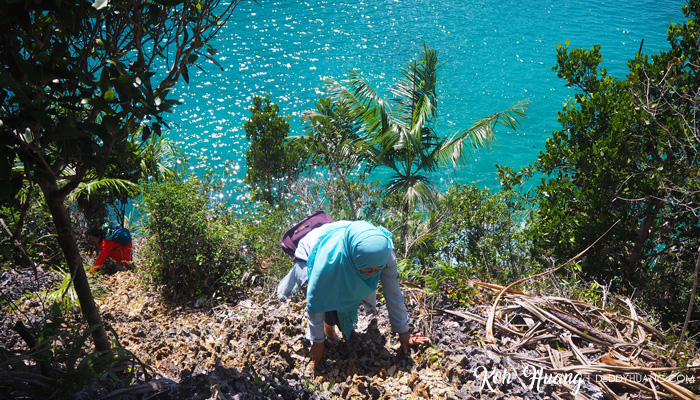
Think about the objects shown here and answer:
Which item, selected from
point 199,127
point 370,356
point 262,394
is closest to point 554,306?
point 370,356

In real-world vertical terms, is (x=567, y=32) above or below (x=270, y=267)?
above

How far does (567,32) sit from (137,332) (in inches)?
939

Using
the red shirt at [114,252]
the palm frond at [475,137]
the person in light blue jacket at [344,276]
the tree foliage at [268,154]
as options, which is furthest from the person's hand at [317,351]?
the palm frond at [475,137]

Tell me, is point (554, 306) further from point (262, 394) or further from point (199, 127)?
point (199, 127)

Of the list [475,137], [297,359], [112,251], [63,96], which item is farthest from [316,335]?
[475,137]

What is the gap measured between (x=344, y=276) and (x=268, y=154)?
5.02 meters

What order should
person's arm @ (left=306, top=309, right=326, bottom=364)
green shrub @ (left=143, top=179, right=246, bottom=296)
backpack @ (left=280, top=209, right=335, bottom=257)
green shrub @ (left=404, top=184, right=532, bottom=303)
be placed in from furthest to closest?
green shrub @ (left=404, top=184, right=532, bottom=303)
green shrub @ (left=143, top=179, right=246, bottom=296)
backpack @ (left=280, top=209, right=335, bottom=257)
person's arm @ (left=306, top=309, right=326, bottom=364)

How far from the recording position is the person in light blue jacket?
3348mm

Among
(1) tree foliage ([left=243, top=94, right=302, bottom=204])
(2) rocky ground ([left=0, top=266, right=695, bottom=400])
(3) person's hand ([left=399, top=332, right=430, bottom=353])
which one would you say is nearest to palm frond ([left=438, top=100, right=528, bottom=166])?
(1) tree foliage ([left=243, top=94, right=302, bottom=204])

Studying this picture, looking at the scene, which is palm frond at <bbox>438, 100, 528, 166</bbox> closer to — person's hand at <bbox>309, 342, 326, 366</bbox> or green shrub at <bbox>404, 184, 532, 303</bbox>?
green shrub at <bbox>404, 184, 532, 303</bbox>

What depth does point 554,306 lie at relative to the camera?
3.93 metres

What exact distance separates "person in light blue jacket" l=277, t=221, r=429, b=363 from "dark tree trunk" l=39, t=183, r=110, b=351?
55.7 inches

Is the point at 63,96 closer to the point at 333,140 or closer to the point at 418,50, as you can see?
the point at 333,140

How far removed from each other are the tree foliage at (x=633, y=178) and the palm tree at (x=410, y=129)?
254cm
